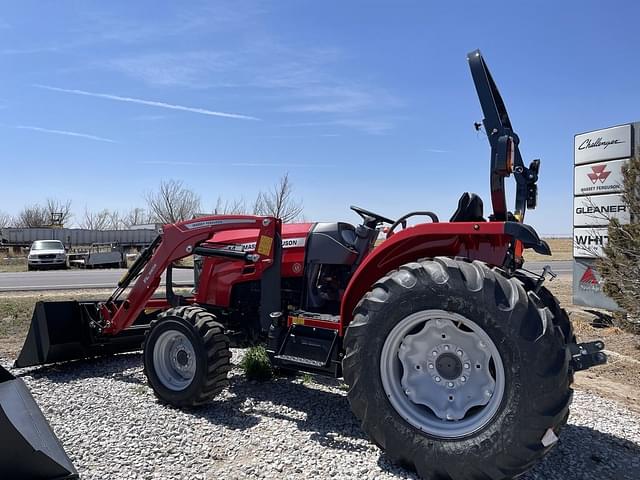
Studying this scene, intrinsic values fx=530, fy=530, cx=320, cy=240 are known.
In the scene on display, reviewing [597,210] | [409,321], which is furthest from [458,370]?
[597,210]

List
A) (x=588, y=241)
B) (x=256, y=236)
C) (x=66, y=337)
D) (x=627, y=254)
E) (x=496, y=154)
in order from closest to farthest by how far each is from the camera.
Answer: (x=496, y=154) < (x=256, y=236) < (x=66, y=337) < (x=627, y=254) < (x=588, y=241)

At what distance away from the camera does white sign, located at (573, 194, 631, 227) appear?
9.85 m

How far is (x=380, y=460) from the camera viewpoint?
140 inches

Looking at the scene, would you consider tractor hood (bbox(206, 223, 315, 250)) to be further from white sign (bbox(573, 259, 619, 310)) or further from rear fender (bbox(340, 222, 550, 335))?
white sign (bbox(573, 259, 619, 310))

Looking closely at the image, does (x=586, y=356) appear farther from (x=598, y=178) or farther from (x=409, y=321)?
(x=598, y=178)

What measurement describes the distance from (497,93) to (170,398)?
146 inches

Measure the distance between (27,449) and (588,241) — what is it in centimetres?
1060

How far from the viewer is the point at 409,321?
3371mm

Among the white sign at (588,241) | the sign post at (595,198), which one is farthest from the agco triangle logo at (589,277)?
the white sign at (588,241)

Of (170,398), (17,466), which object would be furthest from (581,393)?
(17,466)

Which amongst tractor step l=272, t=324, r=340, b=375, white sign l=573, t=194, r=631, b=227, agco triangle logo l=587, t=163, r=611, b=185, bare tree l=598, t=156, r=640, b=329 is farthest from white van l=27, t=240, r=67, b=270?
tractor step l=272, t=324, r=340, b=375

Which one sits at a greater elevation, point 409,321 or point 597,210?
point 597,210

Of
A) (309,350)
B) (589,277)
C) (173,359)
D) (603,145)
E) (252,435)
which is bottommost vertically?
(252,435)

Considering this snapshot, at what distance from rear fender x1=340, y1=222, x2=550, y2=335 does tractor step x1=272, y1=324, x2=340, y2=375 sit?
24 cm
